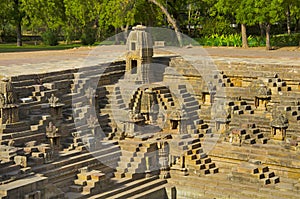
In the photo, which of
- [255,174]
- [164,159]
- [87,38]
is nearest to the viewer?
[255,174]

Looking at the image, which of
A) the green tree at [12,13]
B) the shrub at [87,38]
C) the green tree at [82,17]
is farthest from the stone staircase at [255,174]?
the green tree at [12,13]

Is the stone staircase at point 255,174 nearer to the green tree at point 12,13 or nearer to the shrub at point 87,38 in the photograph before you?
the shrub at point 87,38

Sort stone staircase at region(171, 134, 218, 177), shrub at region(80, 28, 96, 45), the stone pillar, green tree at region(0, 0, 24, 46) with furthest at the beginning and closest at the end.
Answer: green tree at region(0, 0, 24, 46) < shrub at region(80, 28, 96, 45) < the stone pillar < stone staircase at region(171, 134, 218, 177)

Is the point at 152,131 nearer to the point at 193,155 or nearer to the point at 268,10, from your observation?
the point at 193,155

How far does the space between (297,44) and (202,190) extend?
72.8 ft

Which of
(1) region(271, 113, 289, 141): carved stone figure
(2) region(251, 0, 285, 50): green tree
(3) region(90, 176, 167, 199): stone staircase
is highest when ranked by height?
(2) region(251, 0, 285, 50): green tree

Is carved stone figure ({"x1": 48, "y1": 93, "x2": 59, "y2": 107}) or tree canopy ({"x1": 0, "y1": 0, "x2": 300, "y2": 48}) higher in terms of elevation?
tree canopy ({"x1": 0, "y1": 0, "x2": 300, "y2": 48})

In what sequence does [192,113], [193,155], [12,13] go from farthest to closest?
[12,13]
[192,113]
[193,155]

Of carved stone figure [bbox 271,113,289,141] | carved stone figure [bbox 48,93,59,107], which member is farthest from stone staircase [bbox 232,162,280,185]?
carved stone figure [bbox 48,93,59,107]

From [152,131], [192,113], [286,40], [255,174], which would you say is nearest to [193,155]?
[152,131]

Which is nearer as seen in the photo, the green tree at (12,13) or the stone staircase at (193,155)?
the stone staircase at (193,155)

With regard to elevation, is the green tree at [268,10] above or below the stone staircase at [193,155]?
above

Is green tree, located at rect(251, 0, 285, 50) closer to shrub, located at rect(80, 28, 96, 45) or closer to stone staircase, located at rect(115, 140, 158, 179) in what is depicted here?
shrub, located at rect(80, 28, 96, 45)

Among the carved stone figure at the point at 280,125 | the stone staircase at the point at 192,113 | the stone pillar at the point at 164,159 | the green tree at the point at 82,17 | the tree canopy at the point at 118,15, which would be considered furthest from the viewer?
the green tree at the point at 82,17
